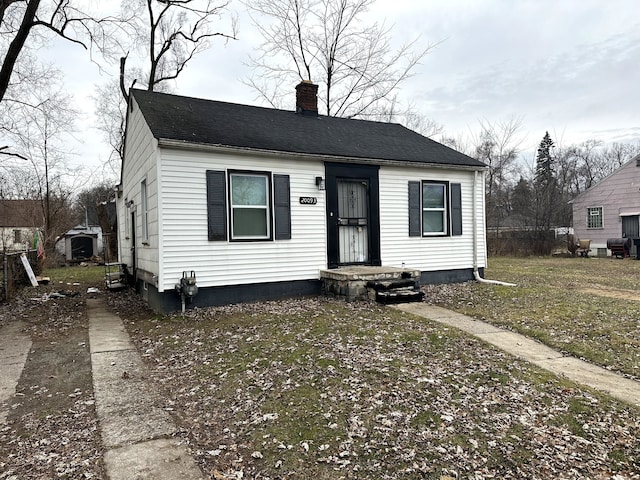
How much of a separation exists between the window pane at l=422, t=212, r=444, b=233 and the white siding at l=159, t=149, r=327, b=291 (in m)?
2.90

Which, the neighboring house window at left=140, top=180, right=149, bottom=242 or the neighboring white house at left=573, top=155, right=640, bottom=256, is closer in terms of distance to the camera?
the neighboring house window at left=140, top=180, right=149, bottom=242

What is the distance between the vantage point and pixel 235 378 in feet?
14.2

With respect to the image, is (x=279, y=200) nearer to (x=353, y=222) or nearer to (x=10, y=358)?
(x=353, y=222)

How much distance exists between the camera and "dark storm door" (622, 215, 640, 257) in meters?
20.5

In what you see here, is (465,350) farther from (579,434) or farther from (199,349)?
(199,349)

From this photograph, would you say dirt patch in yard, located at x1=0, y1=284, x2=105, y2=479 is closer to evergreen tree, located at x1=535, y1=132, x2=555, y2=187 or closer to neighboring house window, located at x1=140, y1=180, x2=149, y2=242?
neighboring house window, located at x1=140, y1=180, x2=149, y2=242

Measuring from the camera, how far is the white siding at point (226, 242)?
7.51 m

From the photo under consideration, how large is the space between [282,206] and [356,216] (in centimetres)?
207

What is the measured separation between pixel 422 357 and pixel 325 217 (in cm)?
487

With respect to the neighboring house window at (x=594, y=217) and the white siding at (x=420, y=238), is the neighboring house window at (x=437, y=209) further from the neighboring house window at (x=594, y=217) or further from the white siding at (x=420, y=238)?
the neighboring house window at (x=594, y=217)

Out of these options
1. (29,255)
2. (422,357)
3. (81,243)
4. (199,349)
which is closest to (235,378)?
(199,349)

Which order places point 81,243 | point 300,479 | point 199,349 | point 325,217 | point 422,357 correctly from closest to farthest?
point 300,479, point 422,357, point 199,349, point 325,217, point 81,243

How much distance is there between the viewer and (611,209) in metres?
21.7

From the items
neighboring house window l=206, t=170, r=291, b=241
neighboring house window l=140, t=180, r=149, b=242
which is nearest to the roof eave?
neighboring house window l=206, t=170, r=291, b=241
